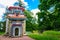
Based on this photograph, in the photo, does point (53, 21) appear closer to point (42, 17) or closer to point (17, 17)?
point (42, 17)

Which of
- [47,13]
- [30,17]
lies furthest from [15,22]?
[30,17]

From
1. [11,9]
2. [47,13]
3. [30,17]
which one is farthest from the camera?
[30,17]

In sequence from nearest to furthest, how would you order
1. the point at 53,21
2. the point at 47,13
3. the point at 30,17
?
the point at 53,21 → the point at 47,13 → the point at 30,17

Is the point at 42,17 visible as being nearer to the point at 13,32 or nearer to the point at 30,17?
the point at 13,32

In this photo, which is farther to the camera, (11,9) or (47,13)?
(11,9)

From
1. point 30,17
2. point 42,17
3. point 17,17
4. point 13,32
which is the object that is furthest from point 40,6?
point 30,17

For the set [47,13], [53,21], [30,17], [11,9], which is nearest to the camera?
[53,21]

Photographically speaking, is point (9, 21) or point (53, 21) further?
point (9, 21)

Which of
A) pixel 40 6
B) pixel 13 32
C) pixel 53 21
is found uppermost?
pixel 40 6

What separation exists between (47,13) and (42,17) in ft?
2.73

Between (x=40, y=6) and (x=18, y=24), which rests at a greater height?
(x=40, y=6)

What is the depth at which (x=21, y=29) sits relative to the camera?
18.0 m

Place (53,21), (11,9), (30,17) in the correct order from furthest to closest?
(30,17), (11,9), (53,21)

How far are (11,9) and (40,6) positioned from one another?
163 inches
